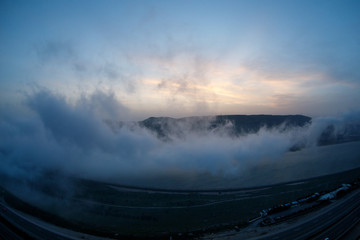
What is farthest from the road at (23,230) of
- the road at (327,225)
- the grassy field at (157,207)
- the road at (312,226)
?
the road at (327,225)

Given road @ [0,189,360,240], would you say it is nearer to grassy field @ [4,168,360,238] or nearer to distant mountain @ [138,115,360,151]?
grassy field @ [4,168,360,238]

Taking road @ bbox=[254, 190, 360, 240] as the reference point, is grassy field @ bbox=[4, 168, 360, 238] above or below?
below

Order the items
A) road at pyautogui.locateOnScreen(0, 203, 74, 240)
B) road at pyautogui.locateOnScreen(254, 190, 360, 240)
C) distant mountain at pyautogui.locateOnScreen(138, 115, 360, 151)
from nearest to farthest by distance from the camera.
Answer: road at pyautogui.locateOnScreen(254, 190, 360, 240), road at pyautogui.locateOnScreen(0, 203, 74, 240), distant mountain at pyautogui.locateOnScreen(138, 115, 360, 151)

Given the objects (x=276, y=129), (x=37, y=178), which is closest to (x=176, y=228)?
(x=37, y=178)

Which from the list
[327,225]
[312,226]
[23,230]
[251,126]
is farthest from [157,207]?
[251,126]

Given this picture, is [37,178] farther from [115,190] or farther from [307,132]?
[307,132]

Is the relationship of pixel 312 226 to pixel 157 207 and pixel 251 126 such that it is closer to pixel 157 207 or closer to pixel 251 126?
pixel 157 207

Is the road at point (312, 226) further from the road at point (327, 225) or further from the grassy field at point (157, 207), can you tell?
the grassy field at point (157, 207)

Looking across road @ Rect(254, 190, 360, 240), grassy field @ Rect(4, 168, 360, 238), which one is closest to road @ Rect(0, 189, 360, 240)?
road @ Rect(254, 190, 360, 240)
